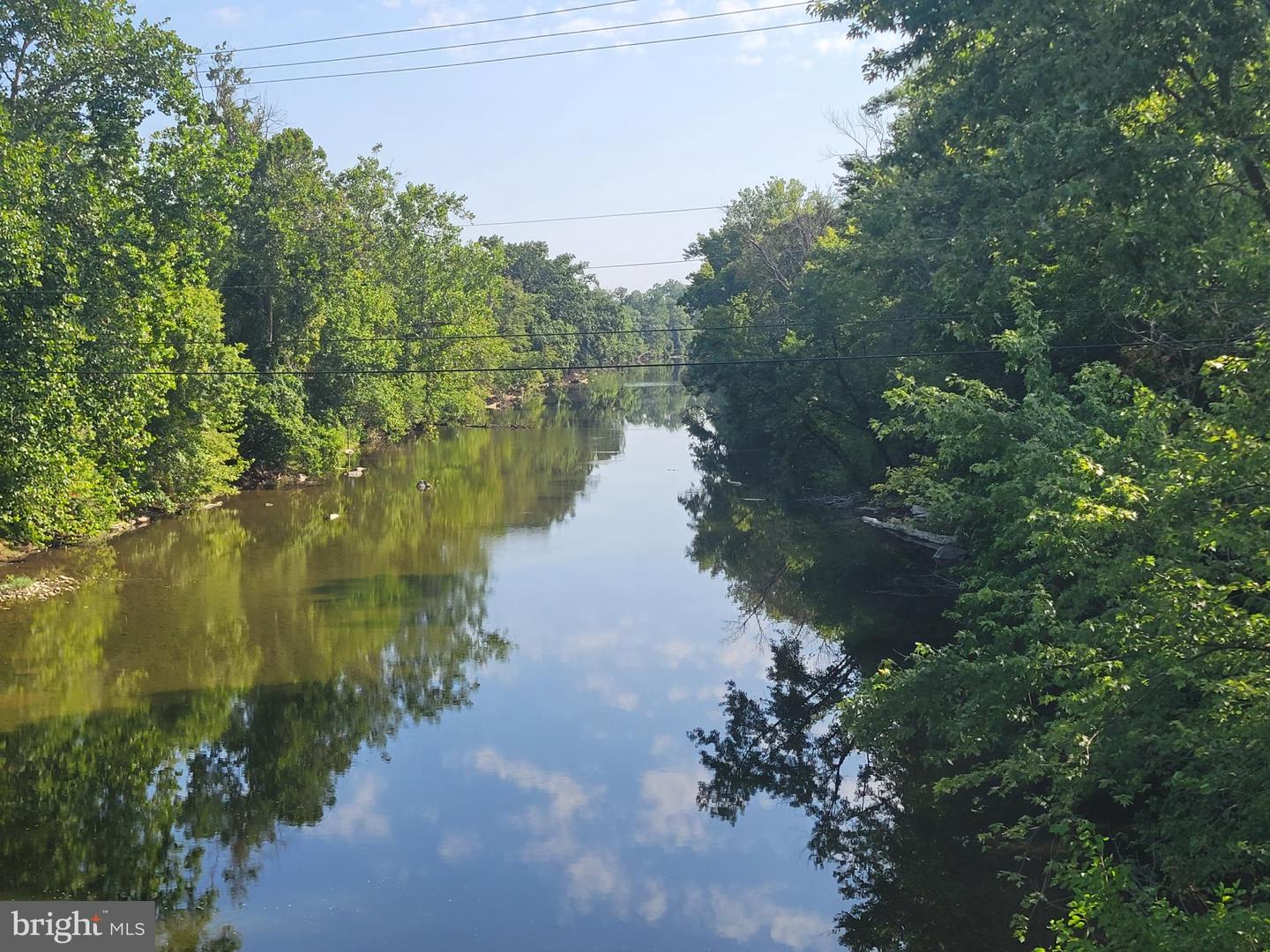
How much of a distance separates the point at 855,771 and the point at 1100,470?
7820 mm

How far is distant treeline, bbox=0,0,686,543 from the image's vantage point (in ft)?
67.1

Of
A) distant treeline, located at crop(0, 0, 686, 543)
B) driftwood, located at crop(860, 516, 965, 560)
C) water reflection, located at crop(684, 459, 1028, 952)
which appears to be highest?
distant treeline, located at crop(0, 0, 686, 543)

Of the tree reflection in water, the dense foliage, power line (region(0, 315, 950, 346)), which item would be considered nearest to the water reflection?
the dense foliage

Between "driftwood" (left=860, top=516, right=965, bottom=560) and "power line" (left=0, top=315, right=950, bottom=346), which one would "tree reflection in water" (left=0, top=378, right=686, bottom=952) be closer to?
"power line" (left=0, top=315, right=950, bottom=346)

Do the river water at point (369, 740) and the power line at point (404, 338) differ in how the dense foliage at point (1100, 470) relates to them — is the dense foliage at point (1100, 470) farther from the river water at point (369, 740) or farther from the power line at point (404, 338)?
the power line at point (404, 338)

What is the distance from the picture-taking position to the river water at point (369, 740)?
10.8 metres

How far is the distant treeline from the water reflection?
48.0 ft

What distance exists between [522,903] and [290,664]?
8707 millimetres

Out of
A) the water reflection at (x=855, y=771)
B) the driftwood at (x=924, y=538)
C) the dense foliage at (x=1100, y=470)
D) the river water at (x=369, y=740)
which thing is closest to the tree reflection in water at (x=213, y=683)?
the river water at (x=369, y=740)

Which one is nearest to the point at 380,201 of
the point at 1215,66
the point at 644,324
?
the point at 1215,66

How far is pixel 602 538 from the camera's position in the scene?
30062 mm

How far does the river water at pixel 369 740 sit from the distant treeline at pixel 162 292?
9.67ft

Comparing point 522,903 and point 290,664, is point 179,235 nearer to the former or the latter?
point 290,664

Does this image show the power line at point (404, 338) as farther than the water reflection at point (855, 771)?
Yes
